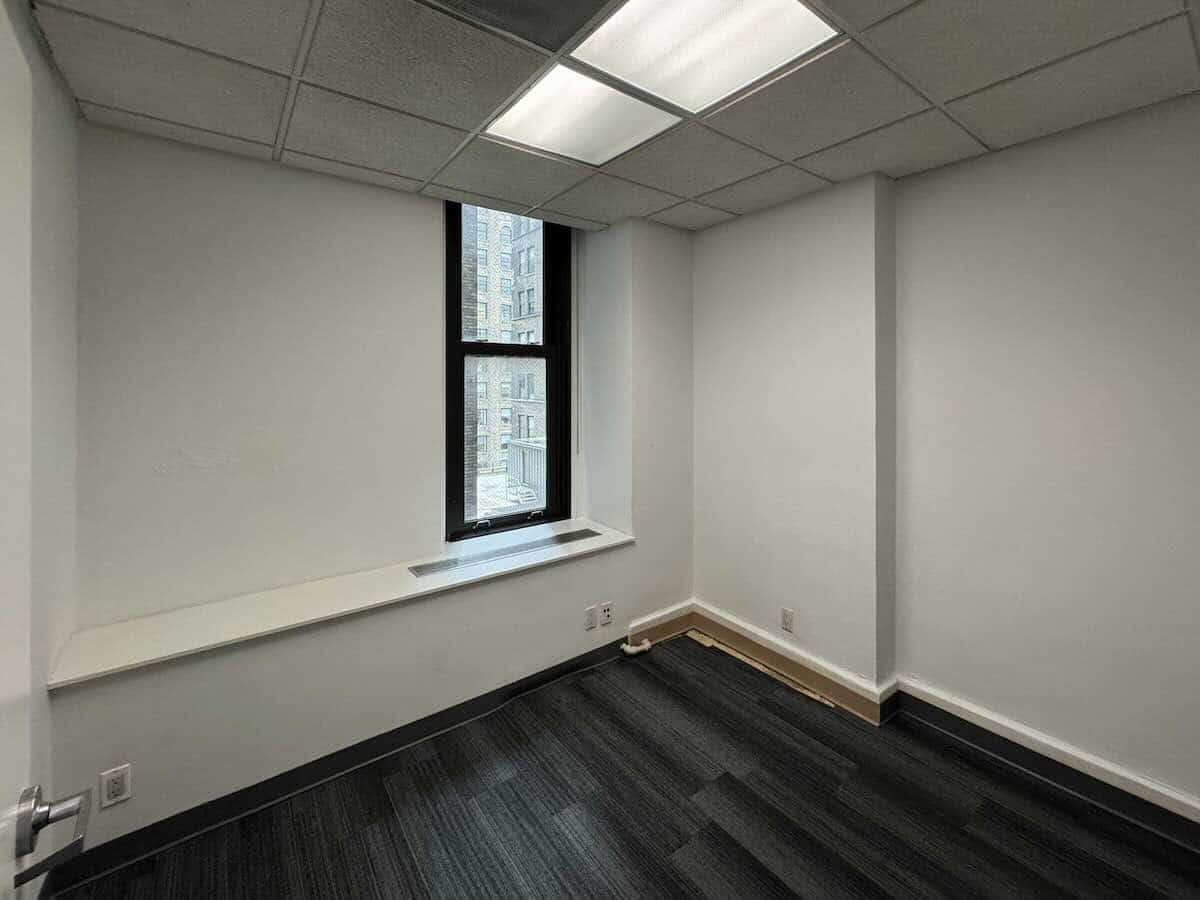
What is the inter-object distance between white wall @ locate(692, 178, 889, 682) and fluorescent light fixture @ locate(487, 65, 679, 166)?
104 centimetres

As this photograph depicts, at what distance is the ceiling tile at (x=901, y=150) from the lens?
1.91 metres

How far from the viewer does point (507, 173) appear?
230 centimetres

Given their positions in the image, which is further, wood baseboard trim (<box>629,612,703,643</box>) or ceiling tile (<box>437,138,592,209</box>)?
wood baseboard trim (<box>629,612,703,643</box>)

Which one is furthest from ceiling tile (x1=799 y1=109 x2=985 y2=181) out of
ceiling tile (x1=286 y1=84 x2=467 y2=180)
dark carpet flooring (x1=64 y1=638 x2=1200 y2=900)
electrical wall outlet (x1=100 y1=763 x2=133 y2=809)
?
electrical wall outlet (x1=100 y1=763 x2=133 y2=809)

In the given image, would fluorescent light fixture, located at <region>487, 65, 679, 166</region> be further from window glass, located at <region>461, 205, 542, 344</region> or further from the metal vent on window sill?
the metal vent on window sill

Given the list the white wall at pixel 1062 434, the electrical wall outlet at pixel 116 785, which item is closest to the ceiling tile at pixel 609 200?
the white wall at pixel 1062 434

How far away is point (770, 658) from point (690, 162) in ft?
8.03

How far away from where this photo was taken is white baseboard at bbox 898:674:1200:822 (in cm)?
180

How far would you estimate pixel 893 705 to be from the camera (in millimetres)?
2477

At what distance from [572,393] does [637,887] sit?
2.43m

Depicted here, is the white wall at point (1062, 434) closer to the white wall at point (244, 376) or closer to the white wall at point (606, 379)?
the white wall at point (606, 379)

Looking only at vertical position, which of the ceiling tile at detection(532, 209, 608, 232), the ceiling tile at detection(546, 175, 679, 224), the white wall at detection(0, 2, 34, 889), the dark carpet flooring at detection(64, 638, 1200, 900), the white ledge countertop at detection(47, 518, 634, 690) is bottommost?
the dark carpet flooring at detection(64, 638, 1200, 900)

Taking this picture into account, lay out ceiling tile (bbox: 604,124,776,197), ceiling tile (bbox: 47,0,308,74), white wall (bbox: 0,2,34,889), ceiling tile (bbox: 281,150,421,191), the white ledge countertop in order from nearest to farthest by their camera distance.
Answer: white wall (bbox: 0,2,34,889)
ceiling tile (bbox: 47,0,308,74)
the white ledge countertop
ceiling tile (bbox: 604,124,776,197)
ceiling tile (bbox: 281,150,421,191)

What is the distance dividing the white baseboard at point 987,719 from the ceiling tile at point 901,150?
223 cm
